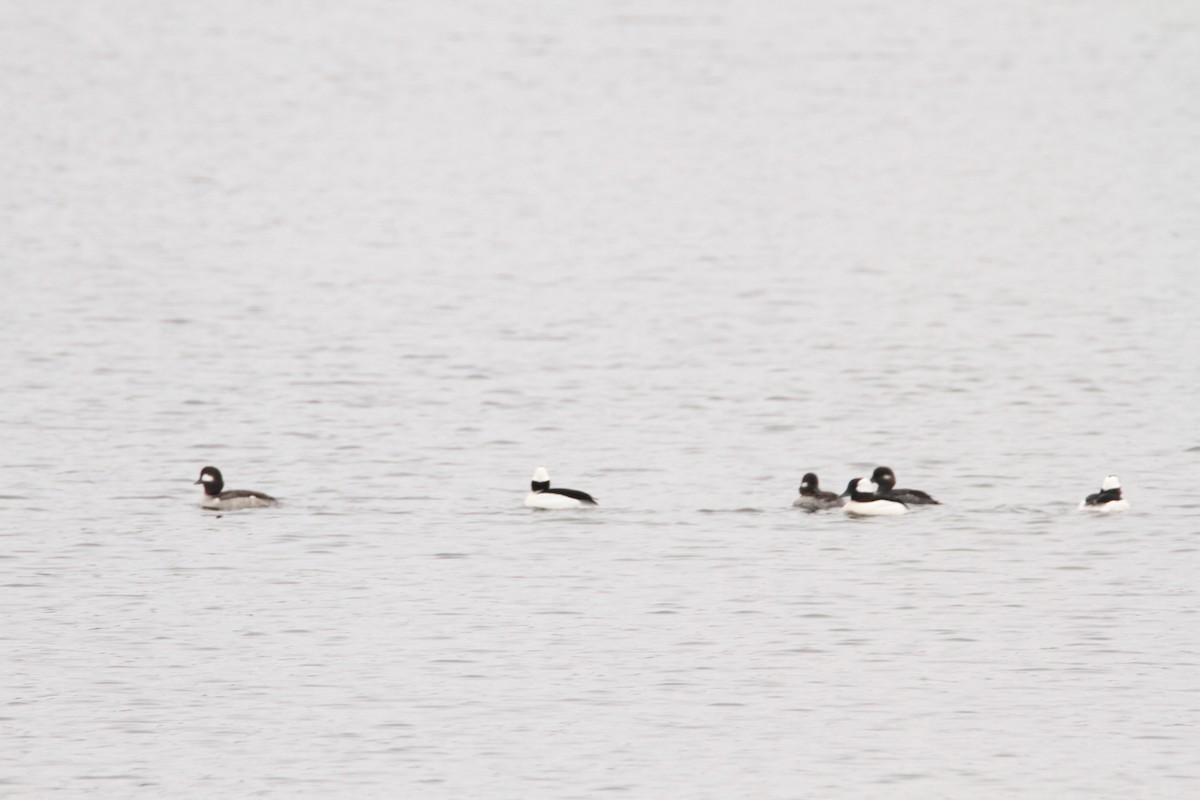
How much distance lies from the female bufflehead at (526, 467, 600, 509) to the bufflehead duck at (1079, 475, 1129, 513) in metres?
6.26

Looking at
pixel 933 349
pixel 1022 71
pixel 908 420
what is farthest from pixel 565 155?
pixel 908 420

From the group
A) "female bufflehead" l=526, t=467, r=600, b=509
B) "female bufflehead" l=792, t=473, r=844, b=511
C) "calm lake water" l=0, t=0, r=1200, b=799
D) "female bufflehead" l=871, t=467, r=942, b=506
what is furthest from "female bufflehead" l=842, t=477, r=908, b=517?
"female bufflehead" l=526, t=467, r=600, b=509

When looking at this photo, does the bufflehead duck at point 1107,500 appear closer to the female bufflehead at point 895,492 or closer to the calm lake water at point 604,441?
the calm lake water at point 604,441

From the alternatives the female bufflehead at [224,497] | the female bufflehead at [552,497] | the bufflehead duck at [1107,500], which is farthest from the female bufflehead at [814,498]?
the female bufflehead at [224,497]

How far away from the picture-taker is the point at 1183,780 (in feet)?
55.9

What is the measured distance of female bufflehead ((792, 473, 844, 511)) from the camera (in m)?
27.4

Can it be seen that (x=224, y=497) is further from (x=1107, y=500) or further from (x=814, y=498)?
(x=1107, y=500)

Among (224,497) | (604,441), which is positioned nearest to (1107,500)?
(604,441)

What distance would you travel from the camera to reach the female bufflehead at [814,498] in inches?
1079

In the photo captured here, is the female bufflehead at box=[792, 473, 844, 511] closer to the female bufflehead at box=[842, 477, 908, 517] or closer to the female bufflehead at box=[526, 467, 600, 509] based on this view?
the female bufflehead at box=[842, 477, 908, 517]

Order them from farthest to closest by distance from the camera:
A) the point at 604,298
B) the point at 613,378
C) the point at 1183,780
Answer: the point at 604,298
the point at 613,378
the point at 1183,780

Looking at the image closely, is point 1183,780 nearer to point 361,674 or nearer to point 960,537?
point 361,674

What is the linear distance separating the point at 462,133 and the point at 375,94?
10482mm

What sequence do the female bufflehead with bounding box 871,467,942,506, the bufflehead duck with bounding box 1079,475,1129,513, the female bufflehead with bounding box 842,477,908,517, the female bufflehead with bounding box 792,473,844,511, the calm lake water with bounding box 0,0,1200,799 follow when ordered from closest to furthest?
the calm lake water with bounding box 0,0,1200,799 < the bufflehead duck with bounding box 1079,475,1129,513 < the female bufflehead with bounding box 842,477,908,517 < the female bufflehead with bounding box 792,473,844,511 < the female bufflehead with bounding box 871,467,942,506
